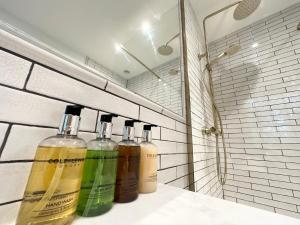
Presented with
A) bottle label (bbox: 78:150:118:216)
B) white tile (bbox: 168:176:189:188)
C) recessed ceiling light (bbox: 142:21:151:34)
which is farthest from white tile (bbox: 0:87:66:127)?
recessed ceiling light (bbox: 142:21:151:34)

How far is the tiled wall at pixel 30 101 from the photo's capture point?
0.22 m

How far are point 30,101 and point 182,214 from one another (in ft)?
1.18

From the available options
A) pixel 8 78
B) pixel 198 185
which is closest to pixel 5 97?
pixel 8 78

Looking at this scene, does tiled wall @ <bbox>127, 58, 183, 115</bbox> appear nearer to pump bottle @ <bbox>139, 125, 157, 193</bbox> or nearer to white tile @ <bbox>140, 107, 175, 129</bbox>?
white tile @ <bbox>140, 107, 175, 129</bbox>

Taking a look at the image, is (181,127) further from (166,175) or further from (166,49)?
(166,49)

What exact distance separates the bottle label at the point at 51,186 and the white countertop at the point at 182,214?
53 millimetres

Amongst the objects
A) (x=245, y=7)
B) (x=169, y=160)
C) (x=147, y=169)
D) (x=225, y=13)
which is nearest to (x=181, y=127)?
(x=169, y=160)

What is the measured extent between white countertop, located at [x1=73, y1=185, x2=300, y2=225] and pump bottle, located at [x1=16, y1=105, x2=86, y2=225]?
0.17 ft

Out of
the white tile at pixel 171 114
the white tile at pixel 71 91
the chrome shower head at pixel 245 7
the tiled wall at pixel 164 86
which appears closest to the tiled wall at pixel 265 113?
the chrome shower head at pixel 245 7

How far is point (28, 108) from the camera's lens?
25 cm

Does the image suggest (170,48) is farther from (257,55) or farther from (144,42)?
(257,55)

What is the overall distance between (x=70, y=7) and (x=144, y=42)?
0.49m

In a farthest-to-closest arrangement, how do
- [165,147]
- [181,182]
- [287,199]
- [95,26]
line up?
[287,199] < [181,182] < [165,147] < [95,26]

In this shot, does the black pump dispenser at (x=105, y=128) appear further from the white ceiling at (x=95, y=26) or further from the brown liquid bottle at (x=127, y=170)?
the white ceiling at (x=95, y=26)
